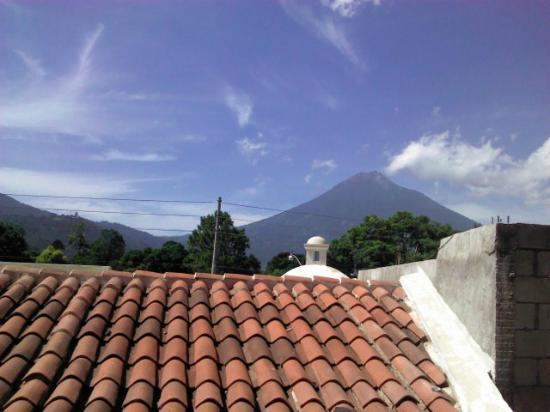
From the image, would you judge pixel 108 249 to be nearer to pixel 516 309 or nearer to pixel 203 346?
pixel 203 346

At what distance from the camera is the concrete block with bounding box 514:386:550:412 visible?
3.66 m

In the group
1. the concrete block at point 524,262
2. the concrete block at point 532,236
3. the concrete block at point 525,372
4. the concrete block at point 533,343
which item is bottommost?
the concrete block at point 525,372

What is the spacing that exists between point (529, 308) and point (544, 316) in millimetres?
167

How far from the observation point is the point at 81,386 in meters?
3.16

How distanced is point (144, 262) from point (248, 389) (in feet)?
173

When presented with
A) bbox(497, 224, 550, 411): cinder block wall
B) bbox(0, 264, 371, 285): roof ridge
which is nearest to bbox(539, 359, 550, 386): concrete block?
bbox(497, 224, 550, 411): cinder block wall

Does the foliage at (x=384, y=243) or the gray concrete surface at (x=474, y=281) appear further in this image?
the foliage at (x=384, y=243)

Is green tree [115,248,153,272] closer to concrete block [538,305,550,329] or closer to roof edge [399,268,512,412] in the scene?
roof edge [399,268,512,412]

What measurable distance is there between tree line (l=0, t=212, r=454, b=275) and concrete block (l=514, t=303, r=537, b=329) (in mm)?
46923

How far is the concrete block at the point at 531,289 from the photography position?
376 cm

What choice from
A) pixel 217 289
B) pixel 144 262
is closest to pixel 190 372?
pixel 217 289

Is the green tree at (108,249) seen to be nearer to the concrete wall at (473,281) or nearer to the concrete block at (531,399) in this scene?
the concrete wall at (473,281)

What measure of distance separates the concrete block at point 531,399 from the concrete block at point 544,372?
53mm

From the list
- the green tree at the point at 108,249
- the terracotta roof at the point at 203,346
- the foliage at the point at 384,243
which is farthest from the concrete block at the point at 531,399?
the green tree at the point at 108,249
